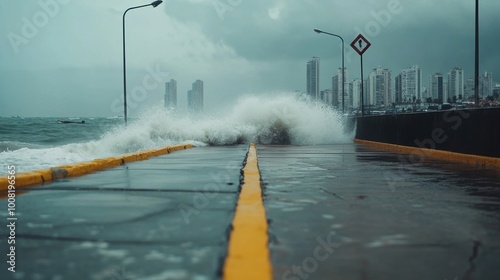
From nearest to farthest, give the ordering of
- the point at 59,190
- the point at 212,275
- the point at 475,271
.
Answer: the point at 212,275 → the point at 475,271 → the point at 59,190

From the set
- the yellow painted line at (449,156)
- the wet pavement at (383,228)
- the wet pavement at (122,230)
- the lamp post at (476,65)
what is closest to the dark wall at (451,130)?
the yellow painted line at (449,156)

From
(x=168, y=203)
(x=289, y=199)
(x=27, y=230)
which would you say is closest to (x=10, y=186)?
(x=168, y=203)

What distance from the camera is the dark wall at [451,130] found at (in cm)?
1065

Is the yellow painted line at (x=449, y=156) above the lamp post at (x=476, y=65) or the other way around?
the other way around

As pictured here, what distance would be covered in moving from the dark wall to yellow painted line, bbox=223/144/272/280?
6994 mm

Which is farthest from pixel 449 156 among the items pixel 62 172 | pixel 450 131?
pixel 62 172

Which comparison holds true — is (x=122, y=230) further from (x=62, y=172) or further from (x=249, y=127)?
(x=249, y=127)

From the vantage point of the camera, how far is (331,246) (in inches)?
143

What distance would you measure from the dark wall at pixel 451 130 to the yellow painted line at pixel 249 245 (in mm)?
6994

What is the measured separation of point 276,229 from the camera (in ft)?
13.6

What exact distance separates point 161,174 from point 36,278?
19.7 ft

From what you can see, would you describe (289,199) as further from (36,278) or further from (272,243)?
(36,278)

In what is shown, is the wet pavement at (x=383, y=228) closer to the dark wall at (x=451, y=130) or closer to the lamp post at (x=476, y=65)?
the dark wall at (x=451, y=130)

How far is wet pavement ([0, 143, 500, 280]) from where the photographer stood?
10.1 feet
